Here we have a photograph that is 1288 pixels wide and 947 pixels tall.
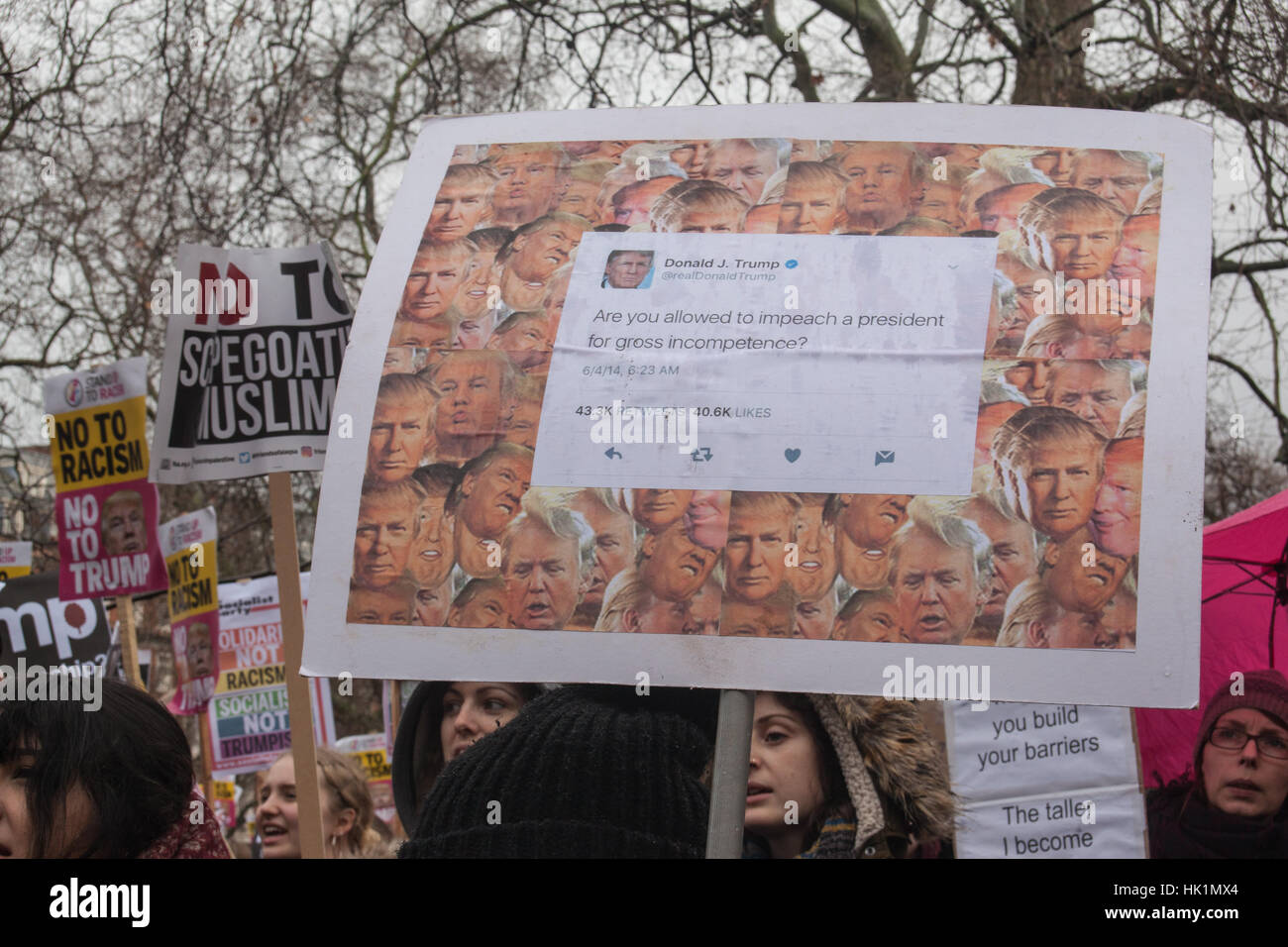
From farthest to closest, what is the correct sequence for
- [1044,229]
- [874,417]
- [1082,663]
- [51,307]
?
[51,307] < [1044,229] < [874,417] < [1082,663]

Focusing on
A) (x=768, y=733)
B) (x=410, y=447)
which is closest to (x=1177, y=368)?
(x=410, y=447)

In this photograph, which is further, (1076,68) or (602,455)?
(1076,68)

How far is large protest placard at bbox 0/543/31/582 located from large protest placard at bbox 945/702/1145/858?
6940 mm

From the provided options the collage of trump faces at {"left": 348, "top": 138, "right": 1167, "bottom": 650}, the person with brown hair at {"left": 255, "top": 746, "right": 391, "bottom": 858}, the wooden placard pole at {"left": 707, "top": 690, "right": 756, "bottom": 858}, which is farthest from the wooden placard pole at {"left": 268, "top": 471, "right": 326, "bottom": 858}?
the wooden placard pole at {"left": 707, "top": 690, "right": 756, "bottom": 858}

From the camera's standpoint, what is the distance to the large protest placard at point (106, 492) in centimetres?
677

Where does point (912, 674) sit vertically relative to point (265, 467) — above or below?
below

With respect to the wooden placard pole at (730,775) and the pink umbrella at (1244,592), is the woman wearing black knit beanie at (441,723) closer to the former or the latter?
the wooden placard pole at (730,775)

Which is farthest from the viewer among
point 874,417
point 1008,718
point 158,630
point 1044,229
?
point 158,630

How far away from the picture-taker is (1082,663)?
1.95 meters

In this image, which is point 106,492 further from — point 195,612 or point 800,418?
point 800,418

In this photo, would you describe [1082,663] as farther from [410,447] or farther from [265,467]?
[265,467]

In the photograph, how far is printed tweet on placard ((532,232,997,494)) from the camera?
6.93ft

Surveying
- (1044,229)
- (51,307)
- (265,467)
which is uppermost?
(51,307)
